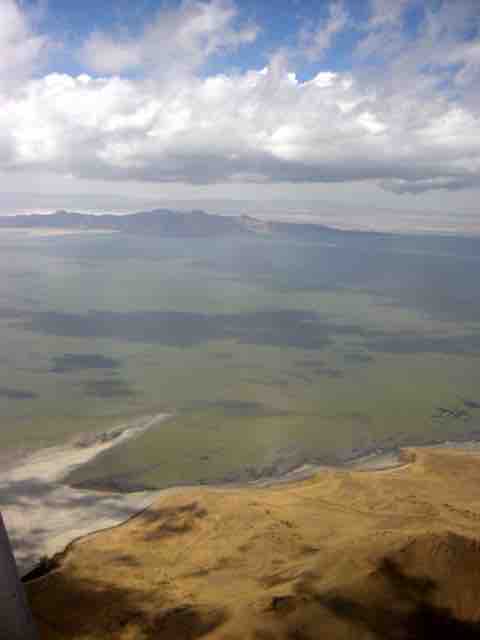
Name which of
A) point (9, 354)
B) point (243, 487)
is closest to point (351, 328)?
point (9, 354)

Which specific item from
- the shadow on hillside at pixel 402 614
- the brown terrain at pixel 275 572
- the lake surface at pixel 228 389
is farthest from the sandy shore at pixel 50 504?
the shadow on hillside at pixel 402 614

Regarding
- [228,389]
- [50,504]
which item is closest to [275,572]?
[50,504]

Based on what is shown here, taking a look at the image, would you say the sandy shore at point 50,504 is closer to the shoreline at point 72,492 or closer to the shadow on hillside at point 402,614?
the shoreline at point 72,492

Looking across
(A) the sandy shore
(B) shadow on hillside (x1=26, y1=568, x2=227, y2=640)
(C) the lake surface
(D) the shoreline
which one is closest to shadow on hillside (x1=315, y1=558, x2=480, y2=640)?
(B) shadow on hillside (x1=26, y1=568, x2=227, y2=640)

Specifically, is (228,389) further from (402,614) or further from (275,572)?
(402,614)

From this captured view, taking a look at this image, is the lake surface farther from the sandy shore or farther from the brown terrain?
the brown terrain

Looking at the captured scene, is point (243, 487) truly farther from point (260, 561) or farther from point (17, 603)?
point (17, 603)
